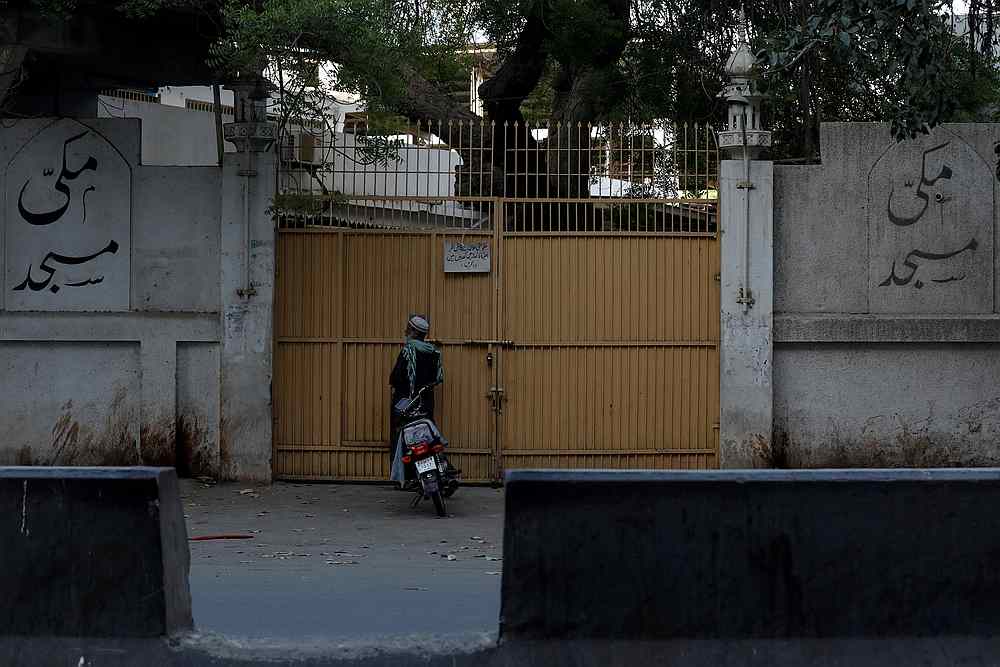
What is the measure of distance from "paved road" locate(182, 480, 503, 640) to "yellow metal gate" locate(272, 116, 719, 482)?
0.65 meters

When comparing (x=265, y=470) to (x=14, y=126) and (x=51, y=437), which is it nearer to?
(x=51, y=437)

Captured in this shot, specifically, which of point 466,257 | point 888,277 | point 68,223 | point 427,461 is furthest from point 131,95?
point 888,277

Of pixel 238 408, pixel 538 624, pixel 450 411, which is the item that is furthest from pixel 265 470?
pixel 538 624

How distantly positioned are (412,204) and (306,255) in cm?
104

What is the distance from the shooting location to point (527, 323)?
36.7ft

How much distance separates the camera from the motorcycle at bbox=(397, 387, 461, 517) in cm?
1002

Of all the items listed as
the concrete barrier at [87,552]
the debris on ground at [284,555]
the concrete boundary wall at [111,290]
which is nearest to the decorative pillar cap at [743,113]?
the concrete boundary wall at [111,290]

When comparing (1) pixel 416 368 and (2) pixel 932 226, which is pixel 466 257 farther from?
(2) pixel 932 226

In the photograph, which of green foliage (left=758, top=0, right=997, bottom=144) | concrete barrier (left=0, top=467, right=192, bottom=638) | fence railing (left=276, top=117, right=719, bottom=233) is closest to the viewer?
concrete barrier (left=0, top=467, right=192, bottom=638)

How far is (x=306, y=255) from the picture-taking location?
11.2m

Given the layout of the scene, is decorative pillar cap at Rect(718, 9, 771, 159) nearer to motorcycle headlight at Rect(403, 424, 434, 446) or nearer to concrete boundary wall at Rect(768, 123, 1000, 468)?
concrete boundary wall at Rect(768, 123, 1000, 468)

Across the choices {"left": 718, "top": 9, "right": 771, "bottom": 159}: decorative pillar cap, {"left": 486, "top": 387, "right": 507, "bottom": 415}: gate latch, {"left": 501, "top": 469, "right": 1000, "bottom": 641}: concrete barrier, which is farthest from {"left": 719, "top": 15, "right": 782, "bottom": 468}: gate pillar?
{"left": 501, "top": 469, "right": 1000, "bottom": 641}: concrete barrier

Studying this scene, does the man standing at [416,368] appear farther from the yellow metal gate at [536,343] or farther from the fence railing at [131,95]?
the fence railing at [131,95]

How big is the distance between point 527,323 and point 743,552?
6.65m
